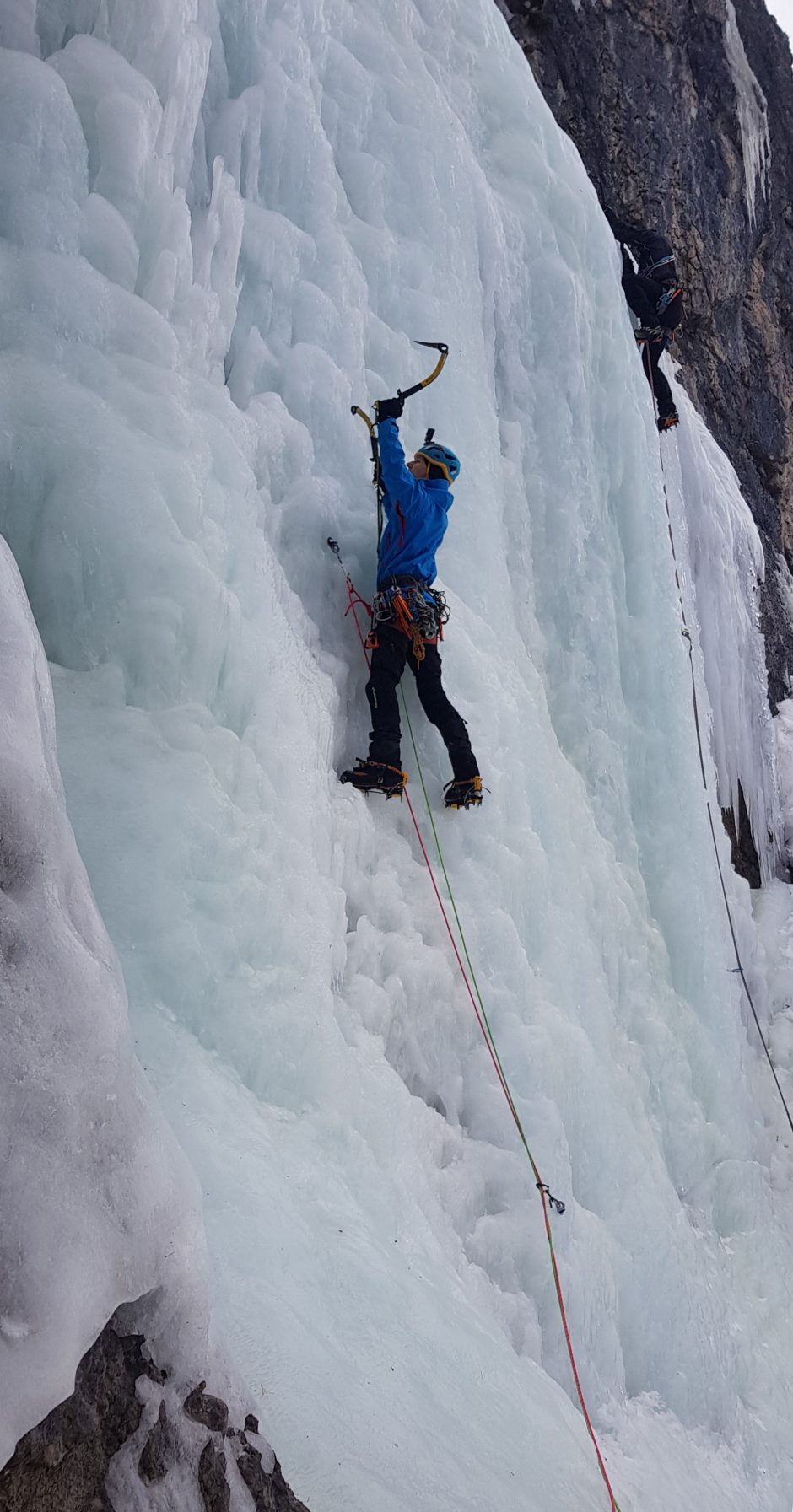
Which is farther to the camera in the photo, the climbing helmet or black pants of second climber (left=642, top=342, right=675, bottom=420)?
black pants of second climber (left=642, top=342, right=675, bottom=420)

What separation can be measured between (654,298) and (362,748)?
12.8 ft

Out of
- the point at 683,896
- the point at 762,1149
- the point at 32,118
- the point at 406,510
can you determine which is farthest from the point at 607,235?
the point at 762,1149

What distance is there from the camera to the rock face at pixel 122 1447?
1269 mm

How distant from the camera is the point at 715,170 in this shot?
8578 mm

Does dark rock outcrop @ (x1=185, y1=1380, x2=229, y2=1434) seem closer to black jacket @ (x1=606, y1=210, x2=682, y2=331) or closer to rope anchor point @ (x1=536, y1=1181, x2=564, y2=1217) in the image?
rope anchor point @ (x1=536, y1=1181, x2=564, y2=1217)

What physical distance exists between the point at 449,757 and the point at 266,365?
139cm

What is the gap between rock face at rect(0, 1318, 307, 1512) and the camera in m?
1.27

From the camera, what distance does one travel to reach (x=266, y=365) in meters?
3.47

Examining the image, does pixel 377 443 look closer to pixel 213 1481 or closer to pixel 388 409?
pixel 388 409

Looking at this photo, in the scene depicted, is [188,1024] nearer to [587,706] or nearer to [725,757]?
[587,706]

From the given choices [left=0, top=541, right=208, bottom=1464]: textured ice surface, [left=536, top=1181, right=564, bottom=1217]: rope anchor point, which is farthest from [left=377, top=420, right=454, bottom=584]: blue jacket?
[left=0, top=541, right=208, bottom=1464]: textured ice surface

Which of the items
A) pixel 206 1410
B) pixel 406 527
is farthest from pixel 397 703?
pixel 206 1410

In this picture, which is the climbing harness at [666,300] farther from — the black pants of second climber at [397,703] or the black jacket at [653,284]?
the black pants of second climber at [397,703]

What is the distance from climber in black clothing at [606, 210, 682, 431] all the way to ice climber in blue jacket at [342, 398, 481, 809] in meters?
3.07
